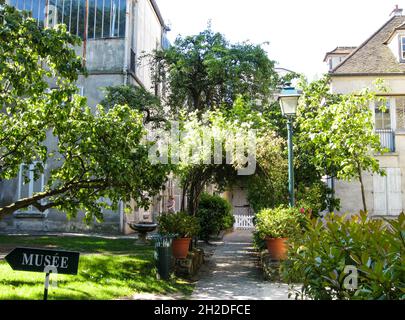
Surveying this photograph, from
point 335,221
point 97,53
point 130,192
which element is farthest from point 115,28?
point 335,221

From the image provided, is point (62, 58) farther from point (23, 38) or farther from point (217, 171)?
point (217, 171)

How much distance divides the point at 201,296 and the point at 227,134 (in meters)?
4.40

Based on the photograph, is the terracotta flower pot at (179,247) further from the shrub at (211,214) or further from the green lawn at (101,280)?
the shrub at (211,214)

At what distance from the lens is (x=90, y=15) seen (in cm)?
1958

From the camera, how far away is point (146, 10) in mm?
22219

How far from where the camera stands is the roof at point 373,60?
18.8 metres

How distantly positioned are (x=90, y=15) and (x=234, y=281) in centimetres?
1508

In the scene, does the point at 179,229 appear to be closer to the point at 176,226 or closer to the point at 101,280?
the point at 176,226

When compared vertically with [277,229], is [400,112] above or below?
above

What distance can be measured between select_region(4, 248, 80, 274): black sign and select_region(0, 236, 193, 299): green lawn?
283 cm

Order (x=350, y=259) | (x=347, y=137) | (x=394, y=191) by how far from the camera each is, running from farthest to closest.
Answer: (x=394, y=191) → (x=347, y=137) → (x=350, y=259)

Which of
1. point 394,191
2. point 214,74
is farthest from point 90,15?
point 394,191

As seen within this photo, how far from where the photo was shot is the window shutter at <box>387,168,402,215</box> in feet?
58.8

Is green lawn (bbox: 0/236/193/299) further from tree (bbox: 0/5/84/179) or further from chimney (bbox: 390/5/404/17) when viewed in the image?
chimney (bbox: 390/5/404/17)
